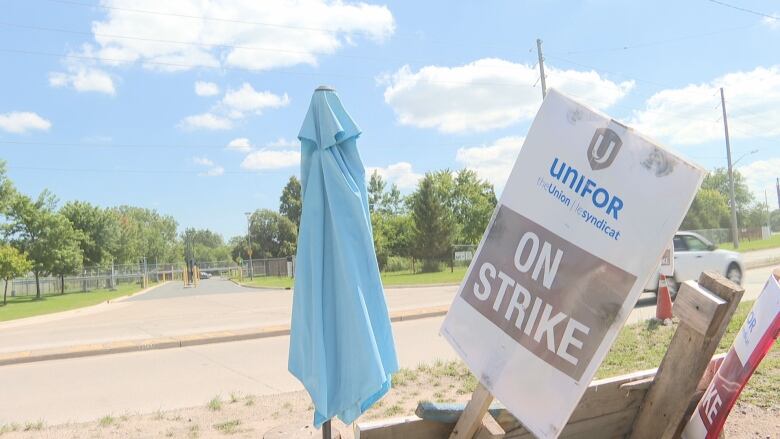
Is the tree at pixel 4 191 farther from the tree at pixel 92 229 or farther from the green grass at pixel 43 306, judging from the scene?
the tree at pixel 92 229

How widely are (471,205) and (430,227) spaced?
511 inches

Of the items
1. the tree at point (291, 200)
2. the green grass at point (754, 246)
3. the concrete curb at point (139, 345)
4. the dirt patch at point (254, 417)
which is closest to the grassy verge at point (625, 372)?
the dirt patch at point (254, 417)

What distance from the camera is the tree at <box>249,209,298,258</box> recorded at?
75.2 meters

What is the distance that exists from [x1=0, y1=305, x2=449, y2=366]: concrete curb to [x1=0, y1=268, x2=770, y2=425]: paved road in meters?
0.23

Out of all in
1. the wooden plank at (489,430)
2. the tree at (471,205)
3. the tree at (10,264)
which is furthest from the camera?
the tree at (471,205)

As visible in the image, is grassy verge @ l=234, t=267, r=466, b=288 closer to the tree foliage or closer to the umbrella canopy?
the umbrella canopy

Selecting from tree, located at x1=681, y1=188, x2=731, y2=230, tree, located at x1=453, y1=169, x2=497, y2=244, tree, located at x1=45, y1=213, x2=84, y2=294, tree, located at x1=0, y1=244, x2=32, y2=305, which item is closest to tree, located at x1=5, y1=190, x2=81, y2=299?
tree, located at x1=45, y1=213, x2=84, y2=294

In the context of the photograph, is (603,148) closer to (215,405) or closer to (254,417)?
(254,417)

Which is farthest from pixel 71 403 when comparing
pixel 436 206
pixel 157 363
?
pixel 436 206

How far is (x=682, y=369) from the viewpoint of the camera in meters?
2.75

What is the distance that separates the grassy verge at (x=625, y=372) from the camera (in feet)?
14.6

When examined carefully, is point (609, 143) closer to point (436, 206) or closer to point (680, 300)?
point (680, 300)

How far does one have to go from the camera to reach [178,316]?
1576 centimetres

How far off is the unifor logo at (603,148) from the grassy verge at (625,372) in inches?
132
